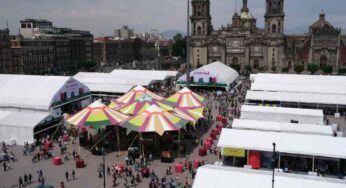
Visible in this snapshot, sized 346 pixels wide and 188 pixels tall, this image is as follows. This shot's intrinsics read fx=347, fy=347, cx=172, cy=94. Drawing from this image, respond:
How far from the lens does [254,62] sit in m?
72.5

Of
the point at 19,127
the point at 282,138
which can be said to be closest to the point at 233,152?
Answer: the point at 282,138

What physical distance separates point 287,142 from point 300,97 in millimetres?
15755

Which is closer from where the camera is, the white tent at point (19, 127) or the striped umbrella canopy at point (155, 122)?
the striped umbrella canopy at point (155, 122)

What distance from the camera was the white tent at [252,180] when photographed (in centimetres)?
1434


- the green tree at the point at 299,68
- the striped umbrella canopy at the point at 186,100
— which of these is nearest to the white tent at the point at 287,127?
the striped umbrella canopy at the point at 186,100

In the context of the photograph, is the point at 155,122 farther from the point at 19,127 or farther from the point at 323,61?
the point at 323,61

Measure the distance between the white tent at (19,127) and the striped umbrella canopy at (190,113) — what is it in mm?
10272

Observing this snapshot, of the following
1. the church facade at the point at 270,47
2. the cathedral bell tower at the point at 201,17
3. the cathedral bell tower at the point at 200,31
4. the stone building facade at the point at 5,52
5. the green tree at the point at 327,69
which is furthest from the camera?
the cathedral bell tower at the point at 201,17

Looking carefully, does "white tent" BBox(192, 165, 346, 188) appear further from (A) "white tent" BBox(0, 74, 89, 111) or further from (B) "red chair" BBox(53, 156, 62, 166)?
(A) "white tent" BBox(0, 74, 89, 111)

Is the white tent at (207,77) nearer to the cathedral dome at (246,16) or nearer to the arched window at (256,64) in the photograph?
the arched window at (256,64)

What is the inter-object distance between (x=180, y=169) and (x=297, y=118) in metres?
12.7

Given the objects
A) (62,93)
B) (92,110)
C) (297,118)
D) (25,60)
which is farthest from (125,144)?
(25,60)

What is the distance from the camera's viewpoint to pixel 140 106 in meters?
26.7

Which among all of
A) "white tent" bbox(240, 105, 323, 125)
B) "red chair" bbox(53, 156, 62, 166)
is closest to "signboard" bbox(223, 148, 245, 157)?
"white tent" bbox(240, 105, 323, 125)
